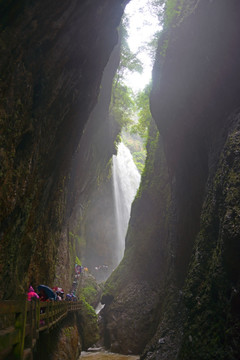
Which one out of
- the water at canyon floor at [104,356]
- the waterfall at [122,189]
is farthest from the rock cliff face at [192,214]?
the waterfall at [122,189]

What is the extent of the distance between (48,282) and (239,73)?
11694 mm

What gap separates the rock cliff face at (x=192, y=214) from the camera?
6.52 meters

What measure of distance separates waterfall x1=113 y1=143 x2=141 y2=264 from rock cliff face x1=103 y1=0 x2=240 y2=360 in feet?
62.3

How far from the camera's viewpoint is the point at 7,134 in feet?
23.0

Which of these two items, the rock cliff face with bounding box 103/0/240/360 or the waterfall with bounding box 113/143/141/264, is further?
the waterfall with bounding box 113/143/141/264

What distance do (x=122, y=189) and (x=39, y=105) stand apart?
34984 mm

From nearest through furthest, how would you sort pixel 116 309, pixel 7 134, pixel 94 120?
pixel 7 134, pixel 116 309, pixel 94 120

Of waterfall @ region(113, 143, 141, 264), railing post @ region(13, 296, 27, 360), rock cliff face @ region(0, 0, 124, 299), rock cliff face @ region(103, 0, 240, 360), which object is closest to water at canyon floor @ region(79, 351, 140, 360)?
rock cliff face @ region(103, 0, 240, 360)

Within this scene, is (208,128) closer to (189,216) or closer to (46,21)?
(189,216)

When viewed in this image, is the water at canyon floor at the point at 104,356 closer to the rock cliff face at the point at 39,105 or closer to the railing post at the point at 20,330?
the rock cliff face at the point at 39,105

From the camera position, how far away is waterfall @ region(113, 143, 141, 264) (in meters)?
39.8

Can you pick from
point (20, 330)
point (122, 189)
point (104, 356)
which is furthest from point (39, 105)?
point (122, 189)

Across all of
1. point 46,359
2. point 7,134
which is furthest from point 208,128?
point 46,359

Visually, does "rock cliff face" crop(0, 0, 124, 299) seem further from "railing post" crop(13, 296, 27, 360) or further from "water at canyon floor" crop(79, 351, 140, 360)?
"water at canyon floor" crop(79, 351, 140, 360)
